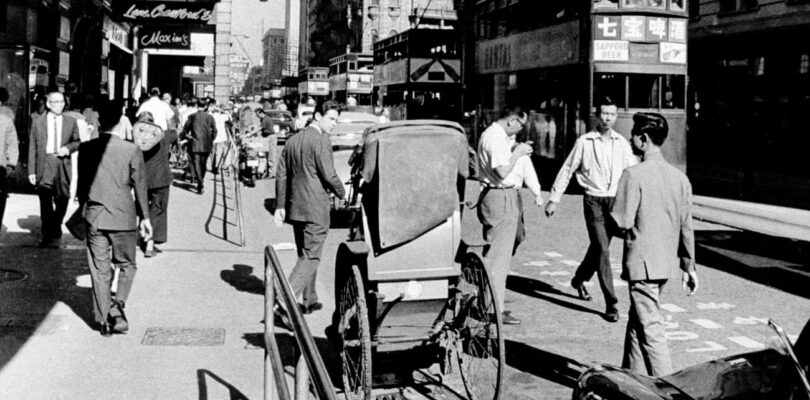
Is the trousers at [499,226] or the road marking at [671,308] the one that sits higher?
the trousers at [499,226]

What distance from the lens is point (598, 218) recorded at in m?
9.04

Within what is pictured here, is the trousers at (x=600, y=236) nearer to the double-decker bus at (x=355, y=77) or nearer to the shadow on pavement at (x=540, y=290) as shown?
the shadow on pavement at (x=540, y=290)

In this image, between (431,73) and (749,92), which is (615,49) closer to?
(431,73)

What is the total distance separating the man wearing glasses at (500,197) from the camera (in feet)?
25.7

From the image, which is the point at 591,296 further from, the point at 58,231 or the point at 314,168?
the point at 58,231

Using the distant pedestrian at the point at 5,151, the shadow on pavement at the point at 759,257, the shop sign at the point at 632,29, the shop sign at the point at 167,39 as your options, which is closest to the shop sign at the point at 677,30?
the shop sign at the point at 632,29

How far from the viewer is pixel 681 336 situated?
806 centimetres

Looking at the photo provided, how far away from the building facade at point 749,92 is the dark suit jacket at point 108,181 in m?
19.1

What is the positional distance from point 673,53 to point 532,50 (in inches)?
150

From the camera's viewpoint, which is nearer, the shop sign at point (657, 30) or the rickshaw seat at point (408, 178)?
the rickshaw seat at point (408, 178)

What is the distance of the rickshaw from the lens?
6.24 m

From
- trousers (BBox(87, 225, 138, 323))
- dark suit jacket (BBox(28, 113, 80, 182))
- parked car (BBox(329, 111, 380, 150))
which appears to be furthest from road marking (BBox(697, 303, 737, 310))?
parked car (BBox(329, 111, 380, 150))

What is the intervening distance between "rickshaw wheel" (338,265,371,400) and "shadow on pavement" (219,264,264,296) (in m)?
3.26

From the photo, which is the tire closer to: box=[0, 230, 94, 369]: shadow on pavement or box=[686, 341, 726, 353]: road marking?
box=[686, 341, 726, 353]: road marking
